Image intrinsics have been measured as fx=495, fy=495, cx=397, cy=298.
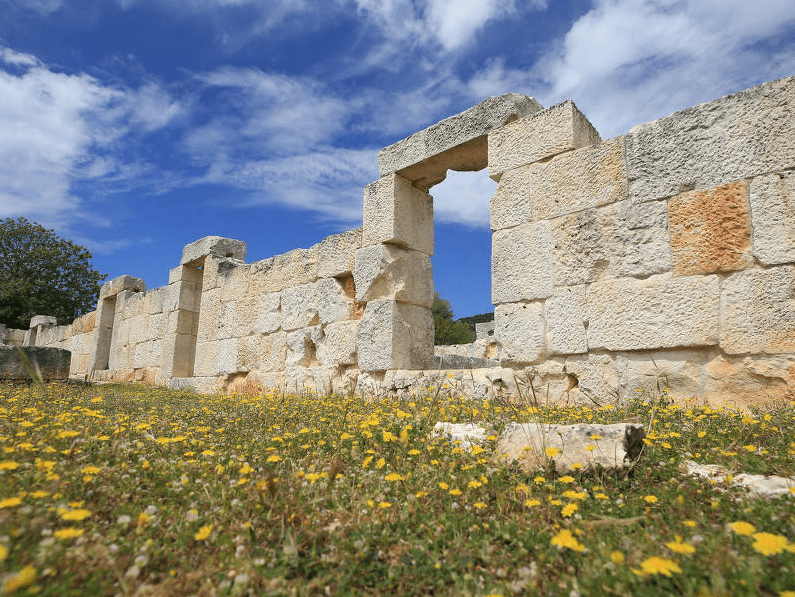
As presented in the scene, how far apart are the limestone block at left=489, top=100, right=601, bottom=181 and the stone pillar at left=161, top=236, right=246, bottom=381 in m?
6.34

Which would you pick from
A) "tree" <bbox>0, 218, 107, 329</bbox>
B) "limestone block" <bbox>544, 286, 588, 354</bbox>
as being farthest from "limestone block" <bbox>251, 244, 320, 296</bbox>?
"tree" <bbox>0, 218, 107, 329</bbox>

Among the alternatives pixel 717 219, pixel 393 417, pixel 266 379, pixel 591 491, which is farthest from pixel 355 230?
pixel 591 491

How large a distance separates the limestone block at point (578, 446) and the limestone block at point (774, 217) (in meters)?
2.14

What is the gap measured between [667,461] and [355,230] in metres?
5.17

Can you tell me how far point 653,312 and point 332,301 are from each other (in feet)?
14.0

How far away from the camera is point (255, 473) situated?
101 inches

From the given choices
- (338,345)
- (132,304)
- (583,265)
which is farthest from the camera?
(132,304)

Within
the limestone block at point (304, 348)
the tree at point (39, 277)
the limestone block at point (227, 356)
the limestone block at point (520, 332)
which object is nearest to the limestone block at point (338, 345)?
the limestone block at point (304, 348)

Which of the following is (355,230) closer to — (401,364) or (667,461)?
(401,364)

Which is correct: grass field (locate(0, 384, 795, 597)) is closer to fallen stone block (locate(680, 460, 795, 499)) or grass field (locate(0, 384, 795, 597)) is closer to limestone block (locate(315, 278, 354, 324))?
fallen stone block (locate(680, 460, 795, 499))

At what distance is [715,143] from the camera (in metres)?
4.16

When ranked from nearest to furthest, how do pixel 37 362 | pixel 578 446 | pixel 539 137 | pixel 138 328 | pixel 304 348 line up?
1. pixel 578 446
2. pixel 539 137
3. pixel 304 348
4. pixel 37 362
5. pixel 138 328

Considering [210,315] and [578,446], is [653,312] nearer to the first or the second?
[578,446]

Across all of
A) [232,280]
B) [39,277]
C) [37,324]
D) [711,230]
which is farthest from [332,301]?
[39,277]
